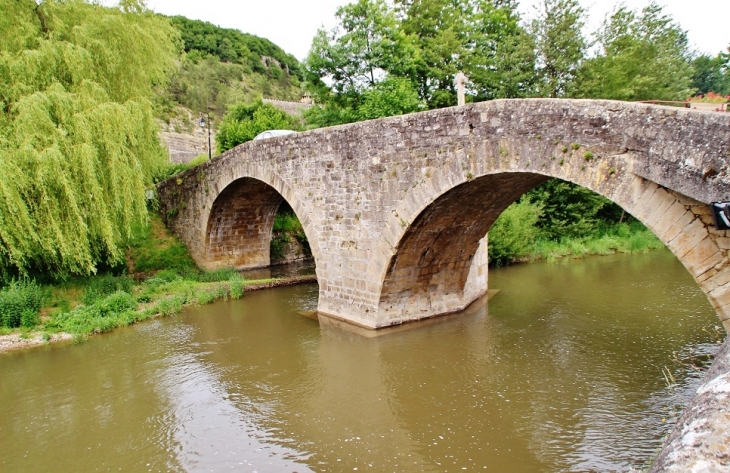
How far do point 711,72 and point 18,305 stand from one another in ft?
158

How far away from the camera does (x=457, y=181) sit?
26.4ft

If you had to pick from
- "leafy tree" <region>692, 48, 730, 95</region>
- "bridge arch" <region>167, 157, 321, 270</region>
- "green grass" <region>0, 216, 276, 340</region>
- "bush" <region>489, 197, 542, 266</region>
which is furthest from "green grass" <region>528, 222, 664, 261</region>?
"leafy tree" <region>692, 48, 730, 95</region>

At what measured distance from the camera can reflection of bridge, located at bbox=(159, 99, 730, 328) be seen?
5566 mm

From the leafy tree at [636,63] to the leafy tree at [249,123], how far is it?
1327 cm

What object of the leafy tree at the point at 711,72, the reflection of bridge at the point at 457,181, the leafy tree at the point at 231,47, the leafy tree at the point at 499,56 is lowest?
the reflection of bridge at the point at 457,181

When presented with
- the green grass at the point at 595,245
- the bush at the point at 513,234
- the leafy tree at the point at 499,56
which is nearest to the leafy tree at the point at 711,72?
the leafy tree at the point at 499,56

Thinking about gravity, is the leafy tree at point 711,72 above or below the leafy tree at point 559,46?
above

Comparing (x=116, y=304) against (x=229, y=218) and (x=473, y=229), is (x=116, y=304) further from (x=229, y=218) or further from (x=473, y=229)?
(x=473, y=229)

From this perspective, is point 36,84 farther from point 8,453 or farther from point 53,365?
point 8,453

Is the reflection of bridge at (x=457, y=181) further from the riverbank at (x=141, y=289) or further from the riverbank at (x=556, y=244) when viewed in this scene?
the riverbank at (x=556, y=244)

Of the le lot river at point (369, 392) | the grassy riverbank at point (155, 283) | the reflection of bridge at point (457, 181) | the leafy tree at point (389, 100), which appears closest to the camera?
the reflection of bridge at point (457, 181)

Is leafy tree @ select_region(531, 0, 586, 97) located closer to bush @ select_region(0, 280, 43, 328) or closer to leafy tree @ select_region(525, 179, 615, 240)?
leafy tree @ select_region(525, 179, 615, 240)

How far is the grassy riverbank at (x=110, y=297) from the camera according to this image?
10.9 metres

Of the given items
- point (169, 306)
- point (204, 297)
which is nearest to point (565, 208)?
point (204, 297)
